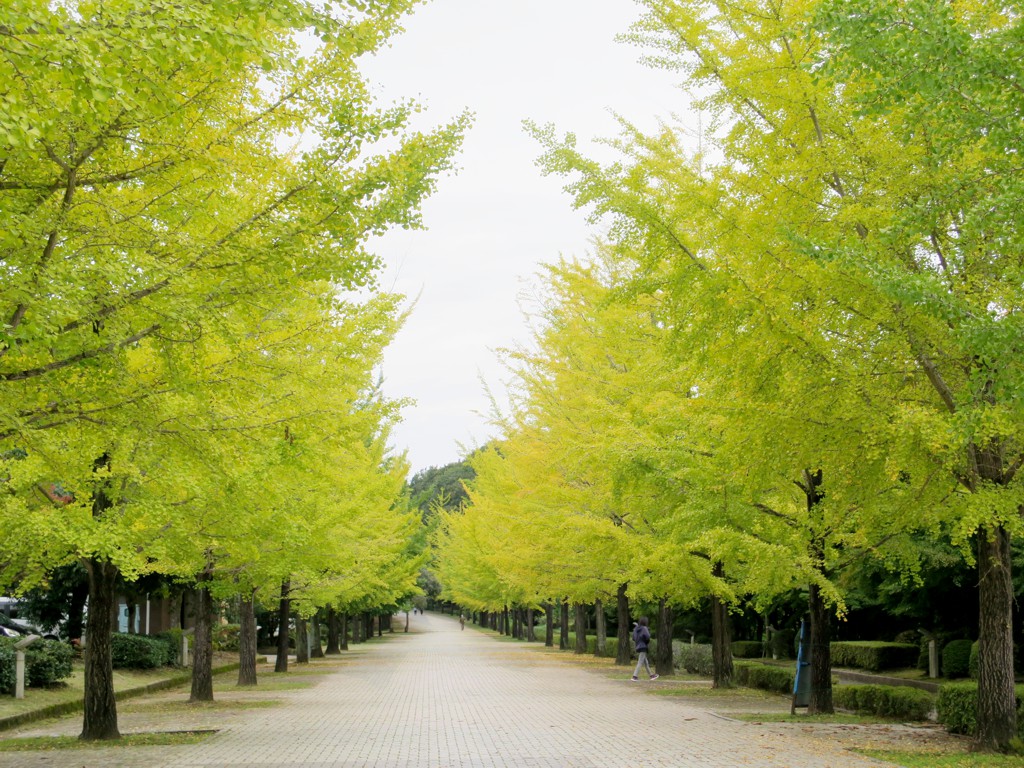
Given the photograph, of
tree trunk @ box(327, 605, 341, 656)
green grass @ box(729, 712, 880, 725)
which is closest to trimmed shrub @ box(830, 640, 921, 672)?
green grass @ box(729, 712, 880, 725)

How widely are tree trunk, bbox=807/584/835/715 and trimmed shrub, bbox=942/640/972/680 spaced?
736 centimetres

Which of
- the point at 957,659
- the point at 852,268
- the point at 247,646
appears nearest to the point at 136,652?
the point at 247,646

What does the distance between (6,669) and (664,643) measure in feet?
50.2

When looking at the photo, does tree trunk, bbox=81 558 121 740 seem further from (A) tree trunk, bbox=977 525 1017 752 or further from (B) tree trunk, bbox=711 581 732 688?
(B) tree trunk, bbox=711 581 732 688

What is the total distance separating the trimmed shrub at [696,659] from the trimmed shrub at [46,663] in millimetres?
Result: 16883

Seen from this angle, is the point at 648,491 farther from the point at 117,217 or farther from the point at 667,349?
the point at 117,217

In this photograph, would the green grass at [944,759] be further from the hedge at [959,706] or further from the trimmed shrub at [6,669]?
the trimmed shrub at [6,669]

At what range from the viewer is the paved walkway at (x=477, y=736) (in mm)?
10658

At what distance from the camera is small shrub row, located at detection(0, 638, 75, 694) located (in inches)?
666

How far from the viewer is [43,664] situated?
1817 cm

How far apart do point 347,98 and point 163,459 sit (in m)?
3.97

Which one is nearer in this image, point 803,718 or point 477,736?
point 477,736

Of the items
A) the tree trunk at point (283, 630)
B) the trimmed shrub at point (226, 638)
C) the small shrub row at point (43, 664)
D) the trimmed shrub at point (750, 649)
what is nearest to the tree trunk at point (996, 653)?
the small shrub row at point (43, 664)

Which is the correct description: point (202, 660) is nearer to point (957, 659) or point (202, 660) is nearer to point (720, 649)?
point (720, 649)
